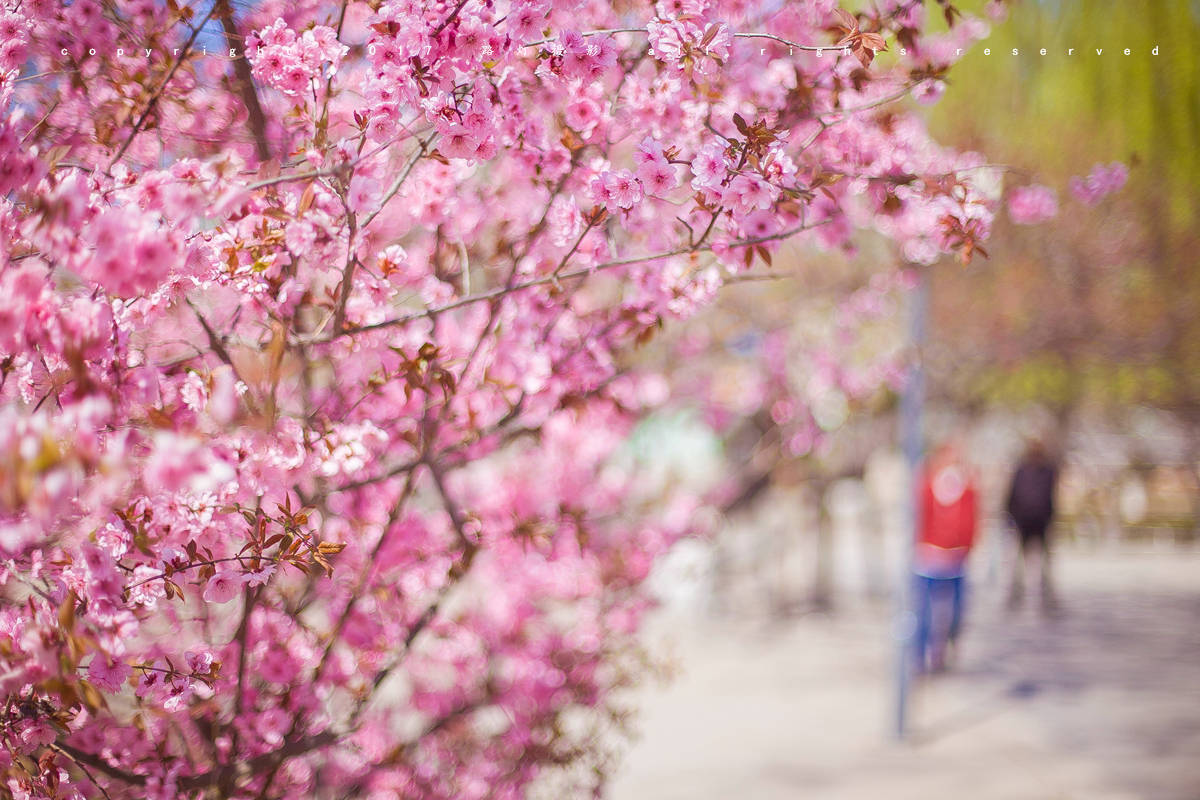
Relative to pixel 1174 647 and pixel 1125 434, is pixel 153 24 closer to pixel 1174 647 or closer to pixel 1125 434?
pixel 1174 647

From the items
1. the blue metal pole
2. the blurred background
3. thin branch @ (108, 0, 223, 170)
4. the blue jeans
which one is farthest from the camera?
the blue jeans

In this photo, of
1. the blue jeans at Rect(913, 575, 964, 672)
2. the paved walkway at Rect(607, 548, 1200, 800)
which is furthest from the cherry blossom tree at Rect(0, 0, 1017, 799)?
the blue jeans at Rect(913, 575, 964, 672)

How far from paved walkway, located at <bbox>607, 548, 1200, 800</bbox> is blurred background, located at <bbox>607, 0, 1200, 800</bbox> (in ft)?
0.09

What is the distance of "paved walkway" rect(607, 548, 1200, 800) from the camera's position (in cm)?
515

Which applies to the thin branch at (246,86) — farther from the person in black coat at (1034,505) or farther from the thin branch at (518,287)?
the person in black coat at (1034,505)

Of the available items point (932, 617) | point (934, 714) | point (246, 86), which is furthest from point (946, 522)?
point (246, 86)

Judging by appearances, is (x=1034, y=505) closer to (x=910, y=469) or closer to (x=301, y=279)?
(x=910, y=469)

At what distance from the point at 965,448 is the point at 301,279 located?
27.9 ft

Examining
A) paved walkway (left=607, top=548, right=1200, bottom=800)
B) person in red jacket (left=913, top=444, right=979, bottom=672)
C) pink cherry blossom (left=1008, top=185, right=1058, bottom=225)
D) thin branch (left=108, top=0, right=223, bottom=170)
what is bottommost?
paved walkway (left=607, top=548, right=1200, bottom=800)

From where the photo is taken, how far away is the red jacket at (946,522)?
6.71 m

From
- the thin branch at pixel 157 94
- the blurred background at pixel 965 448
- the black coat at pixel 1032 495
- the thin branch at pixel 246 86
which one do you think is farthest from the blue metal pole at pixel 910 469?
the thin branch at pixel 157 94

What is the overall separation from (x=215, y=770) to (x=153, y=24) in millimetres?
1919

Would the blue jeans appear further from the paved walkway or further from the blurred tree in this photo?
the blurred tree

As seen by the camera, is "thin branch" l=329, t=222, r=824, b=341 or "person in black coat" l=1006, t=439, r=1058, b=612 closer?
"thin branch" l=329, t=222, r=824, b=341
